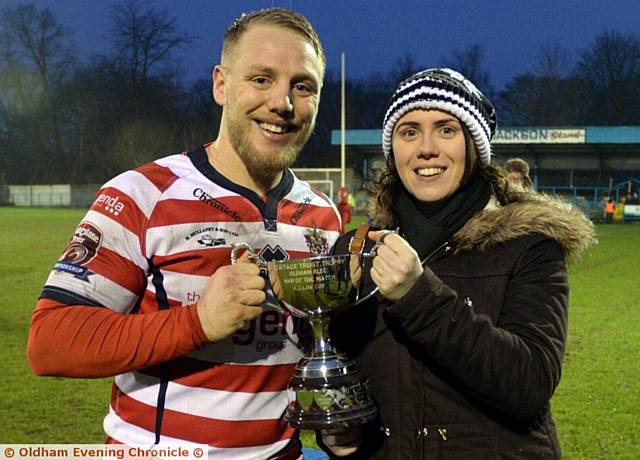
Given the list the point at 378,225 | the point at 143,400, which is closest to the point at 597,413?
the point at 378,225

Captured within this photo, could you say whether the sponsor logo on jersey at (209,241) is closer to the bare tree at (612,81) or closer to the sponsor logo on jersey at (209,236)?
the sponsor logo on jersey at (209,236)

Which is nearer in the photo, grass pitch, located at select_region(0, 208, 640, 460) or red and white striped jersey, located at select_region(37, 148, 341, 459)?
red and white striped jersey, located at select_region(37, 148, 341, 459)

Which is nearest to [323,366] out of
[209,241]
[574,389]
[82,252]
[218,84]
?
[209,241]

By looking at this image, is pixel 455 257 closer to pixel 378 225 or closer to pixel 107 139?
pixel 378 225

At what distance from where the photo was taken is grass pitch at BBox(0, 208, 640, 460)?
5078 millimetres

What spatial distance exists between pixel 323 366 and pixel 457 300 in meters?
0.44

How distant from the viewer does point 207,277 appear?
2.25m

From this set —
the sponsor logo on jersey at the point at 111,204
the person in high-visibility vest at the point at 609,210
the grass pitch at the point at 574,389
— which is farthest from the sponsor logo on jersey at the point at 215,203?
the person in high-visibility vest at the point at 609,210

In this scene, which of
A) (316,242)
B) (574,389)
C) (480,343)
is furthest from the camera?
(574,389)

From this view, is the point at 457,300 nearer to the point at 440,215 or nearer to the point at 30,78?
the point at 440,215

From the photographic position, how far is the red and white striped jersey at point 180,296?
84.0 inches

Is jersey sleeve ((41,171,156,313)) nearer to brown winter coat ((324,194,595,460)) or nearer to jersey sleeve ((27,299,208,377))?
jersey sleeve ((27,299,208,377))

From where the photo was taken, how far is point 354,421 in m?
1.97

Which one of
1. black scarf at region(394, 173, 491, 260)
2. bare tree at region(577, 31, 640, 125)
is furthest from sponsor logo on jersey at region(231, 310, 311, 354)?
→ bare tree at region(577, 31, 640, 125)
